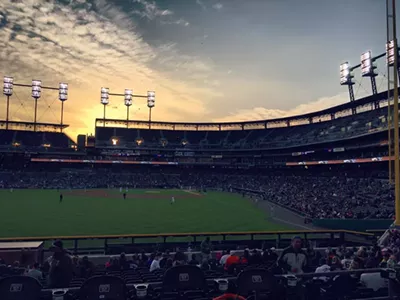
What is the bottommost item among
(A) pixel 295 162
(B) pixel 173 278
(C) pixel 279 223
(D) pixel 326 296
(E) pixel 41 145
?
(C) pixel 279 223

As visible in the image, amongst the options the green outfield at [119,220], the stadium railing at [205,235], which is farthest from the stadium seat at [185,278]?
the green outfield at [119,220]

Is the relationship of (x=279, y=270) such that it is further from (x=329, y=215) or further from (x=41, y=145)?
(x=41, y=145)

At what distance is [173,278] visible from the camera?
159 inches

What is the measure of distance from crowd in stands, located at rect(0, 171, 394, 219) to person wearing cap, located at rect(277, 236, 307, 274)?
21581mm

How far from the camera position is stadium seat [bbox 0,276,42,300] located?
3480mm

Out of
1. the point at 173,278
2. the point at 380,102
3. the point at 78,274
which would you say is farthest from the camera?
the point at 380,102

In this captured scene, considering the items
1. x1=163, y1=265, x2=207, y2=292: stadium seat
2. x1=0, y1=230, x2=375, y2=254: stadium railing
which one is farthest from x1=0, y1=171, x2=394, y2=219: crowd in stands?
x1=163, y1=265, x2=207, y2=292: stadium seat

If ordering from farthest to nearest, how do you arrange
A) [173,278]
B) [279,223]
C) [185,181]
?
[185,181] < [279,223] < [173,278]

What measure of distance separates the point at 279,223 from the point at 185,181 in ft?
151

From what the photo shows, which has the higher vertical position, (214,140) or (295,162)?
(214,140)

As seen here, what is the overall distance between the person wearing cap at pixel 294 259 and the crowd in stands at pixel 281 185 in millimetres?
21581

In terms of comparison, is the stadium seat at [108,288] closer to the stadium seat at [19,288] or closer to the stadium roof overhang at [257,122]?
the stadium seat at [19,288]

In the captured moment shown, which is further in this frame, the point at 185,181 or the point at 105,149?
the point at 105,149

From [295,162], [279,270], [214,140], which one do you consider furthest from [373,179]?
[214,140]
